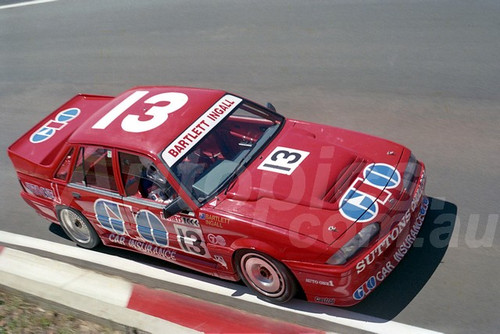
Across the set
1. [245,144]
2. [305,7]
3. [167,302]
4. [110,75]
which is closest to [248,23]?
[305,7]

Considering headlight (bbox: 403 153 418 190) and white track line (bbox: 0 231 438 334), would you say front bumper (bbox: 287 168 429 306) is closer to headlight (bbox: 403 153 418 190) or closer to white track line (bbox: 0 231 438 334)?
white track line (bbox: 0 231 438 334)

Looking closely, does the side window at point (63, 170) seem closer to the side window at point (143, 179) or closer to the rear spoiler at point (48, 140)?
the rear spoiler at point (48, 140)

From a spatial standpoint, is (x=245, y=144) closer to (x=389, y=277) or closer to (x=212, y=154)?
(x=212, y=154)

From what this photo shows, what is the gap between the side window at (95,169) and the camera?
5771 mm

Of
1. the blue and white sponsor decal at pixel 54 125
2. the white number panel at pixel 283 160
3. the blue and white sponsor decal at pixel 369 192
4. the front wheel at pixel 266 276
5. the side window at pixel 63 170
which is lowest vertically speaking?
the front wheel at pixel 266 276

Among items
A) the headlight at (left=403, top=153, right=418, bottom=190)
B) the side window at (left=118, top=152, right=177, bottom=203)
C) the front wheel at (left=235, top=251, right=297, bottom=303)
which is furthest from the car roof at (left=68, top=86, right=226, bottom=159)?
the headlight at (left=403, top=153, right=418, bottom=190)

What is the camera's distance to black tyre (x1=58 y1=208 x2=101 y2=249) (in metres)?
6.28

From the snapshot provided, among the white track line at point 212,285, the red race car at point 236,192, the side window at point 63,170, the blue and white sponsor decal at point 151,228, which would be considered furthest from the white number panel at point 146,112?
the white track line at point 212,285

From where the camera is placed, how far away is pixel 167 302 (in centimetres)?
548

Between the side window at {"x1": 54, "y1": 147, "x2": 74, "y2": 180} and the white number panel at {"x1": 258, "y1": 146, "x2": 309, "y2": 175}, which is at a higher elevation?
the white number panel at {"x1": 258, "y1": 146, "x2": 309, "y2": 175}

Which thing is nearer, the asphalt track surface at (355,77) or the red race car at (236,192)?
the red race car at (236,192)

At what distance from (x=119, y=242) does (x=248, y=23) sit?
22.0ft

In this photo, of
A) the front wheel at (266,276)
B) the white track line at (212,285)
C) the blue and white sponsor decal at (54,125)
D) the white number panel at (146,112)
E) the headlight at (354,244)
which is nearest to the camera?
the headlight at (354,244)

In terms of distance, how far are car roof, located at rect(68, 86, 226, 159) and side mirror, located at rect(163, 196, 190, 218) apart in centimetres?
51
